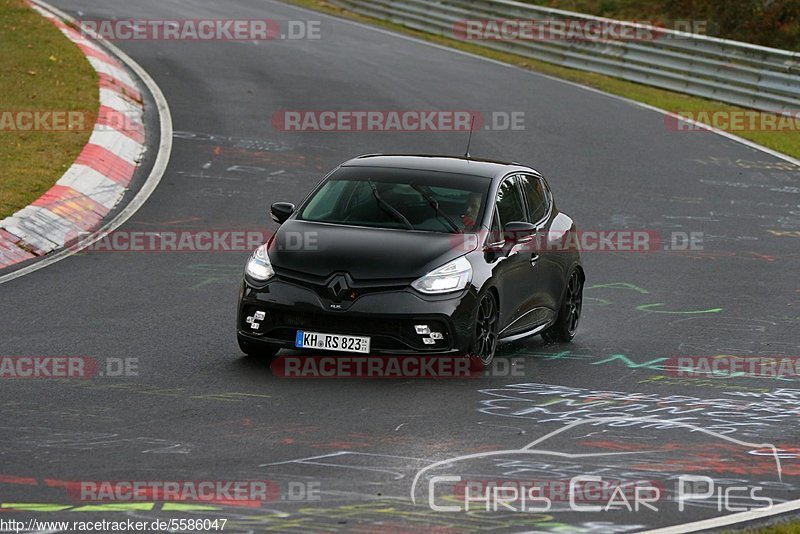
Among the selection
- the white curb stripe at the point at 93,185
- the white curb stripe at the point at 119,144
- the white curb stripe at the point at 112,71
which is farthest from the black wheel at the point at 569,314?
the white curb stripe at the point at 112,71

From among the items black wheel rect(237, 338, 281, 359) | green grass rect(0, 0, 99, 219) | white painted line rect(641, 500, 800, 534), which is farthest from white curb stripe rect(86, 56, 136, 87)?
white painted line rect(641, 500, 800, 534)

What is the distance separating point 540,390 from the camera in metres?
10.1

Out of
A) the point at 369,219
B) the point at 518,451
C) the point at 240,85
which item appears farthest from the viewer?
the point at 240,85

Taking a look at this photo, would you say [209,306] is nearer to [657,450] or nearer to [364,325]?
[364,325]

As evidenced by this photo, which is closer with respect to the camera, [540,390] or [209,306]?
[540,390]

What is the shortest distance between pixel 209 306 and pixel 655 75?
61.9ft

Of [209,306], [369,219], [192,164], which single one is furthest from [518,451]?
[192,164]

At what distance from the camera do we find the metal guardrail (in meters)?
27.0

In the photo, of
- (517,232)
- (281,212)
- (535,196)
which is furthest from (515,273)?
(281,212)

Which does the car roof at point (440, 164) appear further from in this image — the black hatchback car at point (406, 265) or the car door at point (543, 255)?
the car door at point (543, 255)

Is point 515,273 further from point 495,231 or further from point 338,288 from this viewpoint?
point 338,288

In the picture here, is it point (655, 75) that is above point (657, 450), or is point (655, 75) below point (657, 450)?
above

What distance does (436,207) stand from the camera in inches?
438

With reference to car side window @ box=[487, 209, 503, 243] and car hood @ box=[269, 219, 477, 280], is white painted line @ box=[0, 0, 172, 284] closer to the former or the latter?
car hood @ box=[269, 219, 477, 280]
